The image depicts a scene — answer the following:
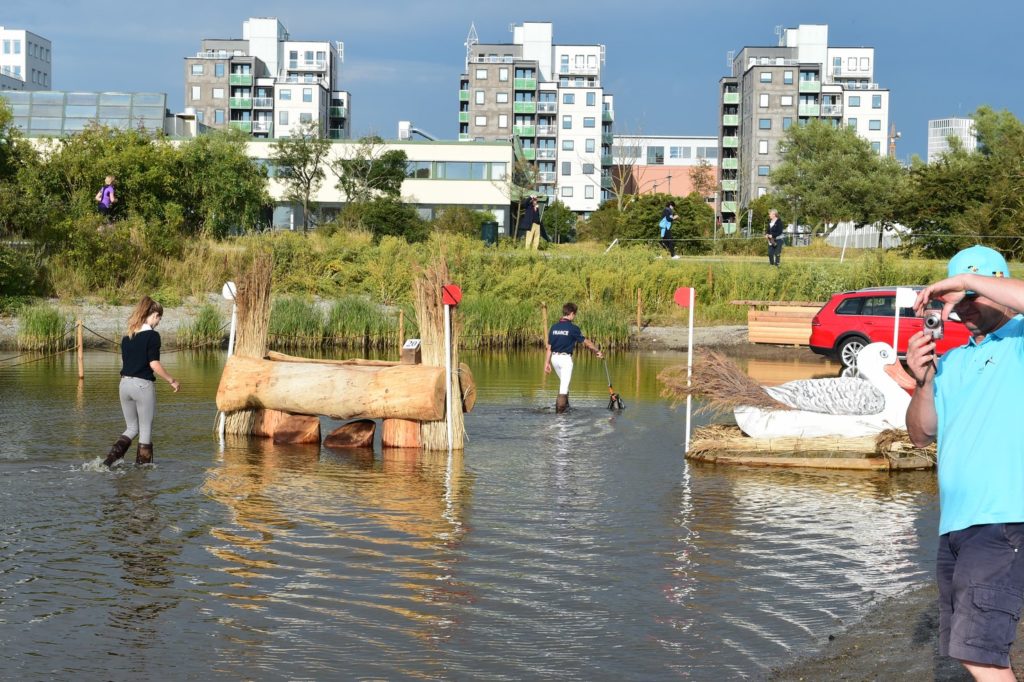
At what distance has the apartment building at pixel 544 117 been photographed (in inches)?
4818

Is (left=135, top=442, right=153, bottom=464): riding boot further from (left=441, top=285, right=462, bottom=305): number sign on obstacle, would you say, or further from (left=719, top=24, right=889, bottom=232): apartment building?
(left=719, top=24, right=889, bottom=232): apartment building

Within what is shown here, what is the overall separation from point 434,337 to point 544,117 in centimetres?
11211

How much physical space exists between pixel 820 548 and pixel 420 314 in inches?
256

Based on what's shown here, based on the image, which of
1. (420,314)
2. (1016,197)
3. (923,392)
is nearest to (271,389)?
(420,314)

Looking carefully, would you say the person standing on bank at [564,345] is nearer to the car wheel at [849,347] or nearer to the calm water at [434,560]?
the calm water at [434,560]

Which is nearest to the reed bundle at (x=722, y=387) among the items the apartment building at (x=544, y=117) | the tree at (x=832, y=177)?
the tree at (x=832, y=177)

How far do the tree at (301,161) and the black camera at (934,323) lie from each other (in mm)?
70570

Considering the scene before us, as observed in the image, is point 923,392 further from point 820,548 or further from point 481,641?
point 820,548

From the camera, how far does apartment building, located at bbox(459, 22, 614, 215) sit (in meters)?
122

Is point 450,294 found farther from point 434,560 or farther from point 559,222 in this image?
point 559,222

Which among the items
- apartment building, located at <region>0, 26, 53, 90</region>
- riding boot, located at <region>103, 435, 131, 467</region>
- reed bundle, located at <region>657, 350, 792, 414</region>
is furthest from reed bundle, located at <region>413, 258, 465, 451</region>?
apartment building, located at <region>0, 26, 53, 90</region>

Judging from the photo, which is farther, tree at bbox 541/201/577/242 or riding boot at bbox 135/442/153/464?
tree at bbox 541/201/577/242

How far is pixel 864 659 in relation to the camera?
674cm

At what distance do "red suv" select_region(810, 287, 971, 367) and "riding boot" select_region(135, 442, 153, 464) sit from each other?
1664cm
